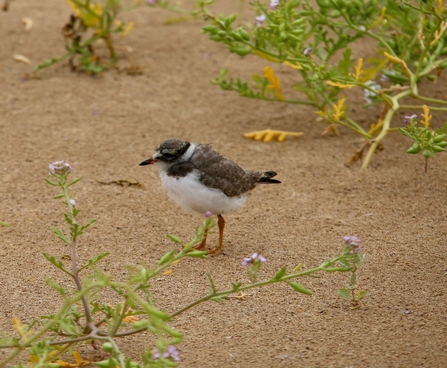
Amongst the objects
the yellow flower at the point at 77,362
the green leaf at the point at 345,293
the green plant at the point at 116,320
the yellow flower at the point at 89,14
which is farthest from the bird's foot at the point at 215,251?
the yellow flower at the point at 89,14

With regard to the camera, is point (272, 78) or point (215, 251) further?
point (272, 78)

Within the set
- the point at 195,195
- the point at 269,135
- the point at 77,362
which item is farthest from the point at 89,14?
the point at 77,362

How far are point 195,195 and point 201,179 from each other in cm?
13

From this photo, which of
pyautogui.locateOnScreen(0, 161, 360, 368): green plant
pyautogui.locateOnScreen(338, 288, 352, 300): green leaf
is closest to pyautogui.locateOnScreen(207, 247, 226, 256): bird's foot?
pyautogui.locateOnScreen(0, 161, 360, 368): green plant

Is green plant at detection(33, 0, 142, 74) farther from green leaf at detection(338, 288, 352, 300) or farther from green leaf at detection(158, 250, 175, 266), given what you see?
green leaf at detection(158, 250, 175, 266)

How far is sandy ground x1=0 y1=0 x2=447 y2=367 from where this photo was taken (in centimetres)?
393

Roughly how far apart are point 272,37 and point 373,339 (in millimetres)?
2691

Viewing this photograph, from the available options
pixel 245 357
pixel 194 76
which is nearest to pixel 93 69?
pixel 194 76

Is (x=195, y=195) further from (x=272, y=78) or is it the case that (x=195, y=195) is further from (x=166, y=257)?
(x=272, y=78)

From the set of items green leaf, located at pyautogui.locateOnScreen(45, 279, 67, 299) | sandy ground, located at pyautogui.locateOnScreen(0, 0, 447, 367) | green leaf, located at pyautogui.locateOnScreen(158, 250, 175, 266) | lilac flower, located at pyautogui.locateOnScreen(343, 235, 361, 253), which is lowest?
sandy ground, located at pyautogui.locateOnScreen(0, 0, 447, 367)

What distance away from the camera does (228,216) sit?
5.54 meters

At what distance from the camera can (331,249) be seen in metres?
4.88

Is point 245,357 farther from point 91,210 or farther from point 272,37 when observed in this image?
point 272,37

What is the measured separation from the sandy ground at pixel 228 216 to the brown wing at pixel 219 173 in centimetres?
39
